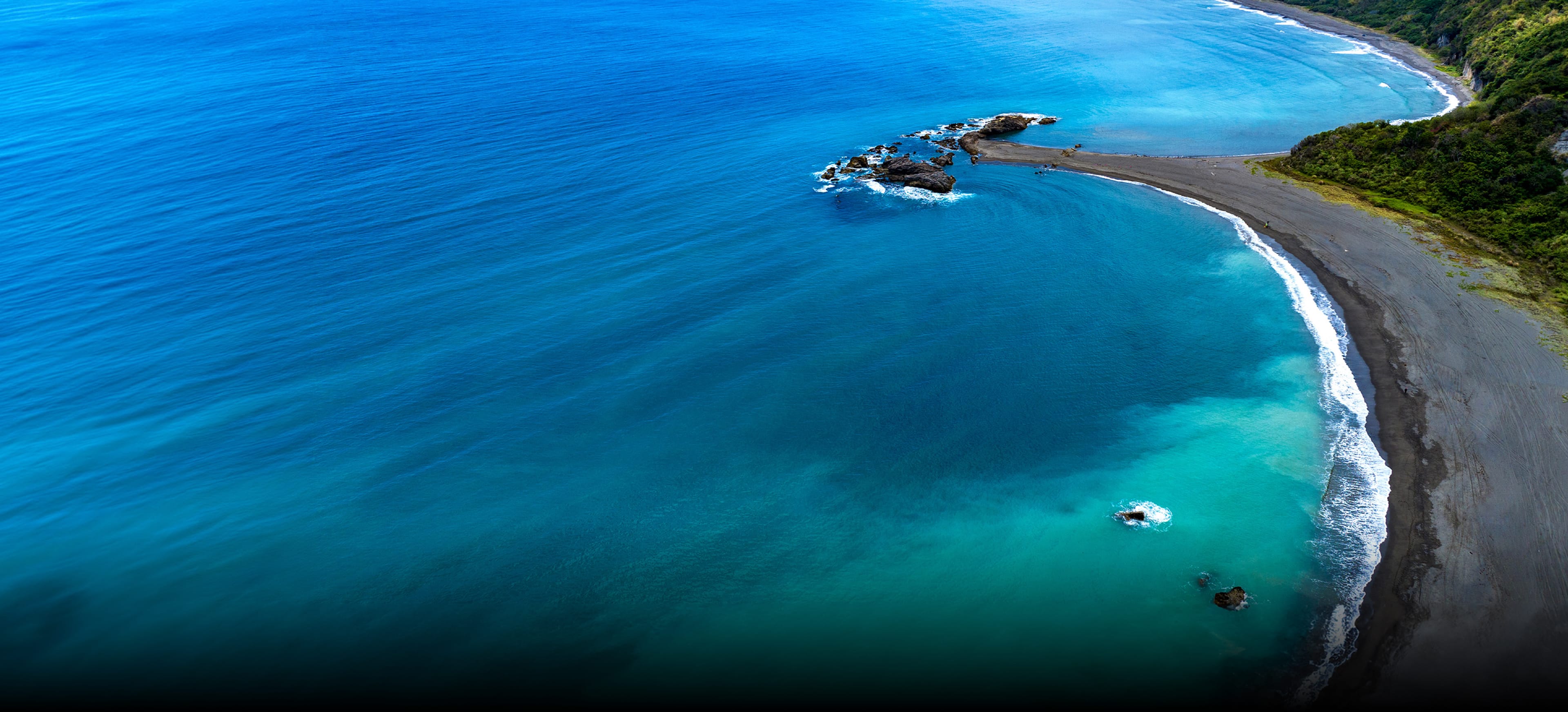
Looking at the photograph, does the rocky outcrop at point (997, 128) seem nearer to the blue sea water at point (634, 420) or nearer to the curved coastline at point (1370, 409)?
the curved coastline at point (1370, 409)

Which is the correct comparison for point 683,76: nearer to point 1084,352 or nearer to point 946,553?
point 1084,352

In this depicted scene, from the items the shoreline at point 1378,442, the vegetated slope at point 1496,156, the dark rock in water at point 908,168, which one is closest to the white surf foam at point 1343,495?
the shoreline at point 1378,442

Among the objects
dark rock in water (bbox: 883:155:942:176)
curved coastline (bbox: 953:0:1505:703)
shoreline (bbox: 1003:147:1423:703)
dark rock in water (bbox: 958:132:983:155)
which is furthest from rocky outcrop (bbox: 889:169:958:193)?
shoreline (bbox: 1003:147:1423:703)

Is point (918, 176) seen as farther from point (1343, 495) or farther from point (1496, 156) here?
point (1496, 156)

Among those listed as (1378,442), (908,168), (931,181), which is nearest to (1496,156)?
(1378,442)

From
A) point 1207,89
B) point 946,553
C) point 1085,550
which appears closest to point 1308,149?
point 1207,89

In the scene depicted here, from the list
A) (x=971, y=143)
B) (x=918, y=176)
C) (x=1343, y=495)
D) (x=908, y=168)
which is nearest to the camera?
(x=1343, y=495)

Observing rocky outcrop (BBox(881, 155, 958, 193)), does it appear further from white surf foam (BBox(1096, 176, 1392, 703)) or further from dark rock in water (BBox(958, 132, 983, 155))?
white surf foam (BBox(1096, 176, 1392, 703))
